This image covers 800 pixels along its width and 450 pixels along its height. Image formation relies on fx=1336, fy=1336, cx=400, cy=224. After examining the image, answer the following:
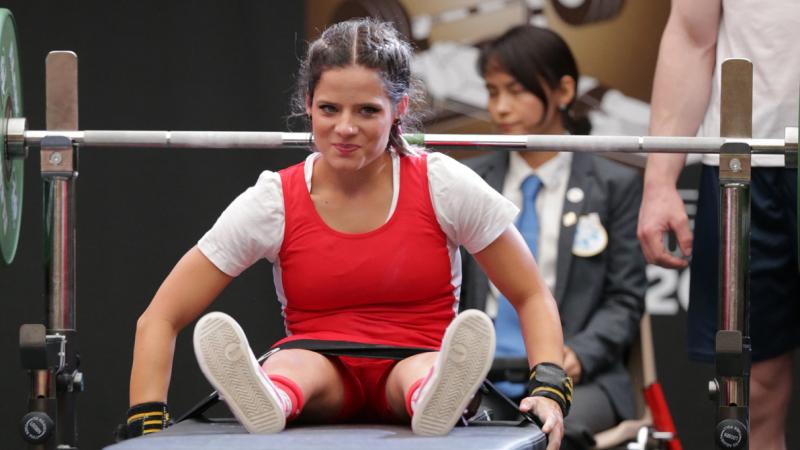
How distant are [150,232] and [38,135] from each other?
1.36 metres

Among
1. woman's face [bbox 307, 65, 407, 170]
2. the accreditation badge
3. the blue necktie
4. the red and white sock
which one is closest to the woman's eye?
woman's face [bbox 307, 65, 407, 170]

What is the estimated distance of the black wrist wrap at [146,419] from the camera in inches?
96.9

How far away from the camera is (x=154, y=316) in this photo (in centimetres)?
255

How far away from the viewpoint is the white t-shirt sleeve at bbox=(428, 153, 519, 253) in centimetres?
260

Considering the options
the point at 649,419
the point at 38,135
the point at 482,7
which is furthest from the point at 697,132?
the point at 38,135

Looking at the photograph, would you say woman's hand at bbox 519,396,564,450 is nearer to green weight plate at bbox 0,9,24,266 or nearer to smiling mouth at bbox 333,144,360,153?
smiling mouth at bbox 333,144,360,153

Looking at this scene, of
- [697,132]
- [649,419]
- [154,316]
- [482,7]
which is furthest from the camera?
[482,7]

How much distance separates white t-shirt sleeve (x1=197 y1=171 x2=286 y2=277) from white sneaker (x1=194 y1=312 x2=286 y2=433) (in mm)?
391

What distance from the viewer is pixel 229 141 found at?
9.30ft

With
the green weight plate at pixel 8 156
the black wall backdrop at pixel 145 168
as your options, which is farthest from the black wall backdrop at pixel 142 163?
the green weight plate at pixel 8 156

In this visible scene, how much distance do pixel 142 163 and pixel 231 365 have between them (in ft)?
6.91

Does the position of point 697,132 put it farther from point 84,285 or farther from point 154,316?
point 84,285

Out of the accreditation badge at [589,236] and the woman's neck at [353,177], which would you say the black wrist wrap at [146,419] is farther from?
the accreditation badge at [589,236]

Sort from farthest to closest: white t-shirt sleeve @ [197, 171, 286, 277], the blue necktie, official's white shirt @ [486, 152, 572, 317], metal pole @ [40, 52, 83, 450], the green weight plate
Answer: official's white shirt @ [486, 152, 572, 317] < the blue necktie < the green weight plate < metal pole @ [40, 52, 83, 450] < white t-shirt sleeve @ [197, 171, 286, 277]
